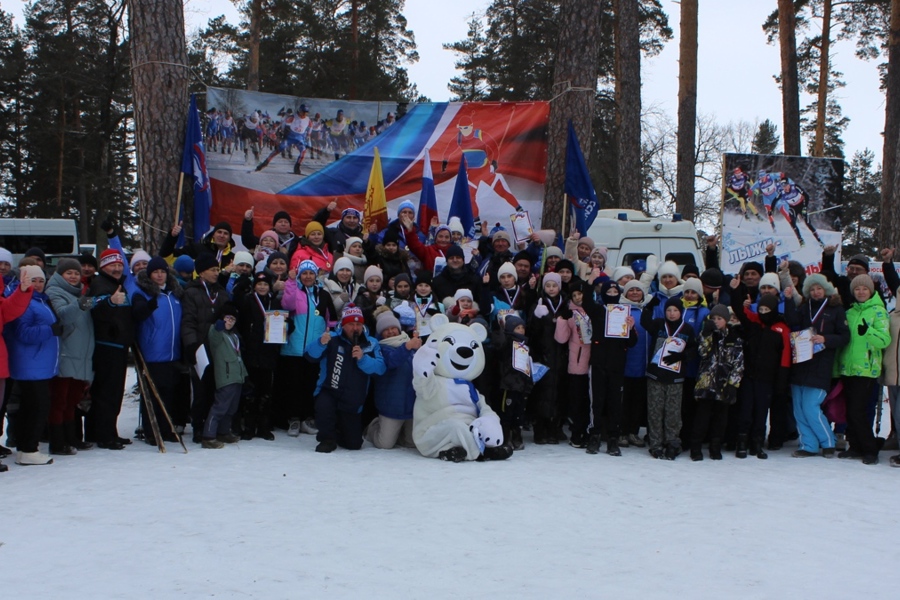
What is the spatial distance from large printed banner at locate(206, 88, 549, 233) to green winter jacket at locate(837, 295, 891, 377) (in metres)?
4.13

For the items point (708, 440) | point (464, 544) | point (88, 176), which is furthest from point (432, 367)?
point (88, 176)

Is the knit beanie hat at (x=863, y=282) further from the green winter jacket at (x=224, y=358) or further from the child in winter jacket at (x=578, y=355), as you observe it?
the green winter jacket at (x=224, y=358)

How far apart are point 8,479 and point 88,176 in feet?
86.8

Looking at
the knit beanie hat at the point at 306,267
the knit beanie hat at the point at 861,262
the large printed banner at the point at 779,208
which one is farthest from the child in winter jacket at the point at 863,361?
the large printed banner at the point at 779,208

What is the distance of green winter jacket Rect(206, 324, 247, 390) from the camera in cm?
744

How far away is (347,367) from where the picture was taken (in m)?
7.56

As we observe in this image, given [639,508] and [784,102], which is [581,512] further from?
[784,102]

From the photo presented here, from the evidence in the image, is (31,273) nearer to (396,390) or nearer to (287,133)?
(396,390)

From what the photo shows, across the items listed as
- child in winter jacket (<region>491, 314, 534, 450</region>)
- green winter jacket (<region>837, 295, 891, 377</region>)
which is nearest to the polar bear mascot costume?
child in winter jacket (<region>491, 314, 534, 450</region>)

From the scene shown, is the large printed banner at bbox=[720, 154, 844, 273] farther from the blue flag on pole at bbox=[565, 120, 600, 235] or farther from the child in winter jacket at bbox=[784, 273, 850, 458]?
the child in winter jacket at bbox=[784, 273, 850, 458]

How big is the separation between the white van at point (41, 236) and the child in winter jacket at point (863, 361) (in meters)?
24.4

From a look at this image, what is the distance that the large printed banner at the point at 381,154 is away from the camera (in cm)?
1007

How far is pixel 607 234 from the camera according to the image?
12516mm

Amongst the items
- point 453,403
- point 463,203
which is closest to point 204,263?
point 453,403
